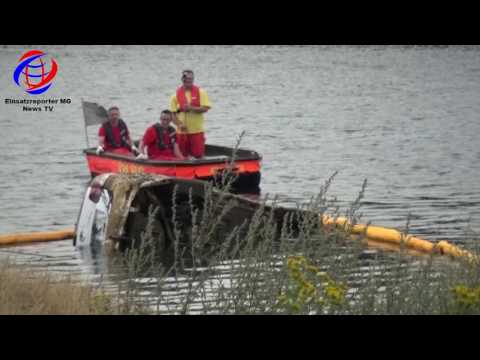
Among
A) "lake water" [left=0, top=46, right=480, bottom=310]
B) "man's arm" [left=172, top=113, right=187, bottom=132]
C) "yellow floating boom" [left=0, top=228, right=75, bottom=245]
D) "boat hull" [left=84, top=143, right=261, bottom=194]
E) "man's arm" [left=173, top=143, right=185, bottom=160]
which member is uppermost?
"man's arm" [left=172, top=113, right=187, bottom=132]

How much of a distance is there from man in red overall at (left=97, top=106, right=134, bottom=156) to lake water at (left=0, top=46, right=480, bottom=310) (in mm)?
1536

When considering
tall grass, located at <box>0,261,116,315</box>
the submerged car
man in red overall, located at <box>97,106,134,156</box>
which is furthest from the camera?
man in red overall, located at <box>97,106,134,156</box>

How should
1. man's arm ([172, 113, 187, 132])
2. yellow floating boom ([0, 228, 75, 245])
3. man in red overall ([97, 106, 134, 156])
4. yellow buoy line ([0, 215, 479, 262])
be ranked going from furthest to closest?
man in red overall ([97, 106, 134, 156])
man's arm ([172, 113, 187, 132])
yellow floating boom ([0, 228, 75, 245])
yellow buoy line ([0, 215, 479, 262])

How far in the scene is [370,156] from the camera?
36.6 metres

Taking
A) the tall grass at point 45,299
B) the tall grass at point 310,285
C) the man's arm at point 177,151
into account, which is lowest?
the man's arm at point 177,151

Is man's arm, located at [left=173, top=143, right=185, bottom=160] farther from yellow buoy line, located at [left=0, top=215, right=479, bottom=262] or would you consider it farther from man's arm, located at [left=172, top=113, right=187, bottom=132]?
yellow buoy line, located at [left=0, top=215, right=479, bottom=262]

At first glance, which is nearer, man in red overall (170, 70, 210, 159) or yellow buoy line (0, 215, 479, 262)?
yellow buoy line (0, 215, 479, 262)

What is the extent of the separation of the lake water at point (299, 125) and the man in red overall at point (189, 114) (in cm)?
262

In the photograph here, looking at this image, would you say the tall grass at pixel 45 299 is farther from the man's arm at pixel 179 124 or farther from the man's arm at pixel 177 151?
the man's arm at pixel 179 124

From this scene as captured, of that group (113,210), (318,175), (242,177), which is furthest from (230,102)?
(113,210)

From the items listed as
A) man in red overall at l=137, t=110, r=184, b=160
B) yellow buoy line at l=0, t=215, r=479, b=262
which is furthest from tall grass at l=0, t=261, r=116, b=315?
man in red overall at l=137, t=110, r=184, b=160

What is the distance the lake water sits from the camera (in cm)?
2408

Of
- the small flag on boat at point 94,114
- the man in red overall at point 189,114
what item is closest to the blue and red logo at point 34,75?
the small flag on boat at point 94,114

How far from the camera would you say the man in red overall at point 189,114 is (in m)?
22.0
